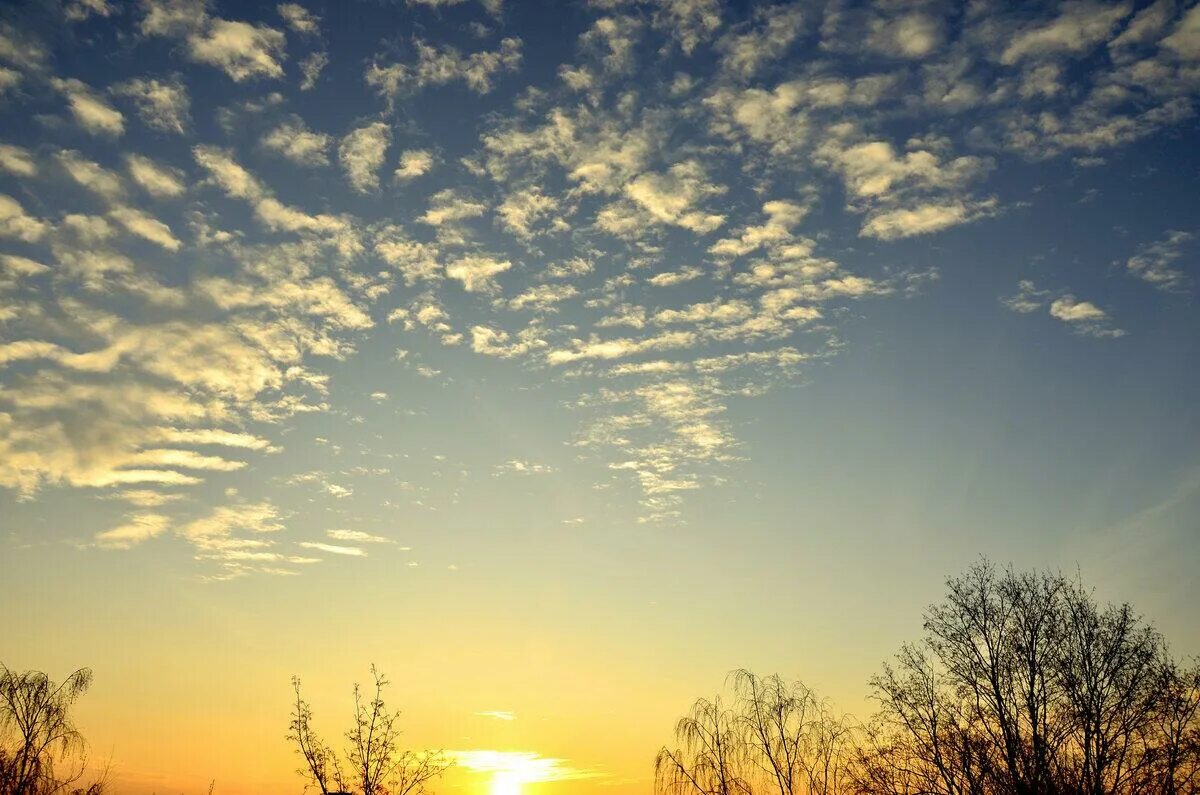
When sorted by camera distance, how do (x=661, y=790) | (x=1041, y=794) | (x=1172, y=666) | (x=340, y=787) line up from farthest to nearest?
1. (x=340, y=787)
2. (x=661, y=790)
3. (x=1172, y=666)
4. (x=1041, y=794)

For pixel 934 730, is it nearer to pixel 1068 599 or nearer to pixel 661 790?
pixel 1068 599

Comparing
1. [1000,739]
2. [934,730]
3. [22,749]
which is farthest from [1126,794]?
[22,749]

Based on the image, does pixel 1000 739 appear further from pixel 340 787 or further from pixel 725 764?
pixel 340 787

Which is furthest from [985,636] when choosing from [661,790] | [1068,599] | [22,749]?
[22,749]

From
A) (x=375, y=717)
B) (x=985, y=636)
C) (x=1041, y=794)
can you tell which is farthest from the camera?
(x=375, y=717)

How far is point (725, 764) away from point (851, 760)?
24.3 ft

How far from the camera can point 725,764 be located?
5034 cm

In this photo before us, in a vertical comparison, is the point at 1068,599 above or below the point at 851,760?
above

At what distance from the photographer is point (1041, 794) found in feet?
128

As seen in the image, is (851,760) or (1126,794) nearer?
(1126,794)

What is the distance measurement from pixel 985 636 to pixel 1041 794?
335 inches

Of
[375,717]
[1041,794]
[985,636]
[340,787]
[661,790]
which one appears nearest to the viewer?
[1041,794]

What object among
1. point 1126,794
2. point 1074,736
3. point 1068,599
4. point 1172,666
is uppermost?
point 1068,599

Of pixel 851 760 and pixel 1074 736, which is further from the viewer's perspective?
pixel 851 760
